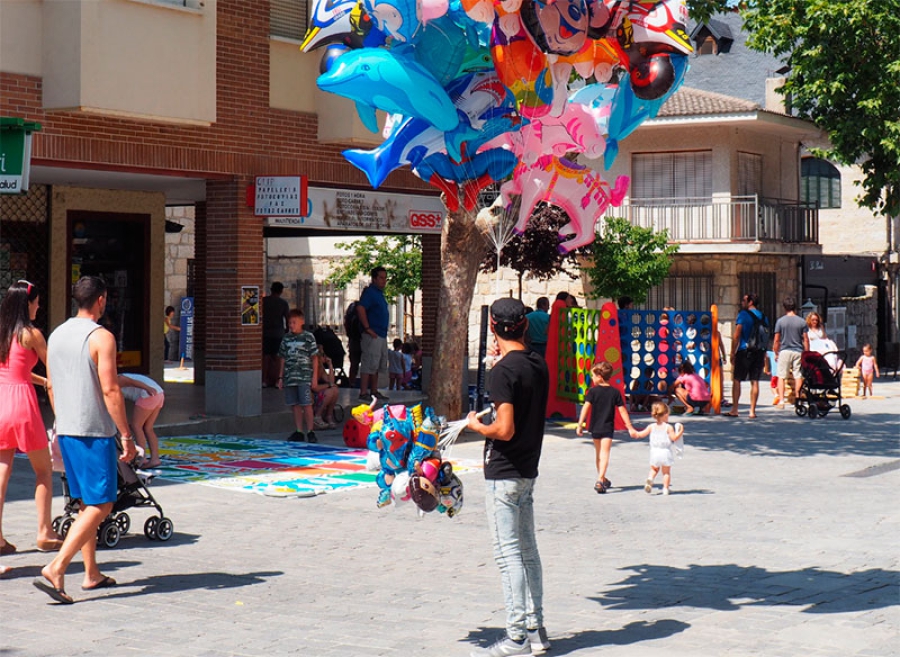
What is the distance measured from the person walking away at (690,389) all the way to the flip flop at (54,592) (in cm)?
1428

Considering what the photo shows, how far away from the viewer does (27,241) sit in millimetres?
19547

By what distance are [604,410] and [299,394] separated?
4.53m

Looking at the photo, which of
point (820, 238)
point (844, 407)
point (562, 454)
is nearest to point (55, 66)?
point (562, 454)

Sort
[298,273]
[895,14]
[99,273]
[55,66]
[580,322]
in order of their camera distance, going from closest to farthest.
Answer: [55,66] → [580,322] → [99,273] → [895,14] → [298,273]

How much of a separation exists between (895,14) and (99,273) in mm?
18565

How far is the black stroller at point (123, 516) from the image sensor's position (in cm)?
941

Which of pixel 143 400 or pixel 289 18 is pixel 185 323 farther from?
pixel 143 400

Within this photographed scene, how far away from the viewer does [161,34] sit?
15656mm

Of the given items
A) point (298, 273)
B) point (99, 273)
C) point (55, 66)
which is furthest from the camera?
point (298, 273)

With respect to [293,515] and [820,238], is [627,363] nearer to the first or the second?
[293,515]

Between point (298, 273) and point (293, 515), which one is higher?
point (298, 273)

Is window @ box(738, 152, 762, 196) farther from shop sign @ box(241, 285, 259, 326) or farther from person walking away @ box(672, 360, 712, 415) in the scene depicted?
shop sign @ box(241, 285, 259, 326)

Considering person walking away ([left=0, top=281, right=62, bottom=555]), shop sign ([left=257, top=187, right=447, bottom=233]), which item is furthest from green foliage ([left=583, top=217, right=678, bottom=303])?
person walking away ([left=0, top=281, right=62, bottom=555])

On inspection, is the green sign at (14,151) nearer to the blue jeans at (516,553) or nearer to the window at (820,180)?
the blue jeans at (516,553)
